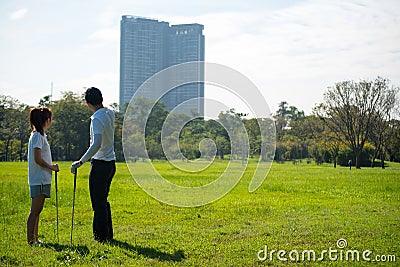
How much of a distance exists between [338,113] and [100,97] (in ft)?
167

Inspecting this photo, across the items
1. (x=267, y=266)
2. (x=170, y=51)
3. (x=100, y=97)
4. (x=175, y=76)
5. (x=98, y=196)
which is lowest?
(x=267, y=266)

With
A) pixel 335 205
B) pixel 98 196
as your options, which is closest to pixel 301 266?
pixel 98 196

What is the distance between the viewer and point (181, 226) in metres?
8.87

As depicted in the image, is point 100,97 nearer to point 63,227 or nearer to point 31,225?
point 31,225

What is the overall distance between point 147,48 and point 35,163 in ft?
260

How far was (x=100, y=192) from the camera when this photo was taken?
714 cm

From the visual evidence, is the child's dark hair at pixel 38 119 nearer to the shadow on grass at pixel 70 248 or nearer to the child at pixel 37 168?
the child at pixel 37 168

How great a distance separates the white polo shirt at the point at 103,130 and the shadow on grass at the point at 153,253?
128cm

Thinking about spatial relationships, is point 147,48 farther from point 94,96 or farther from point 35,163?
point 35,163

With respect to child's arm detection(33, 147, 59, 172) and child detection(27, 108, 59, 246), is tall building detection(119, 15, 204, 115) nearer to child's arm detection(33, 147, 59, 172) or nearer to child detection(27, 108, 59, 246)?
child detection(27, 108, 59, 246)

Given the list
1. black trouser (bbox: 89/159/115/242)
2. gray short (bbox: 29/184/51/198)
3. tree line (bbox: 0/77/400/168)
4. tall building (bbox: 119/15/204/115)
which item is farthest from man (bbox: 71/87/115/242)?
tall building (bbox: 119/15/204/115)

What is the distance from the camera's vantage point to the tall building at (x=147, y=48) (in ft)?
234

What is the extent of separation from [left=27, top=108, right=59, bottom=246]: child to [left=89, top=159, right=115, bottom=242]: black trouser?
59cm

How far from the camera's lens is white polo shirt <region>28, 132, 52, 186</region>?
7.07 m
